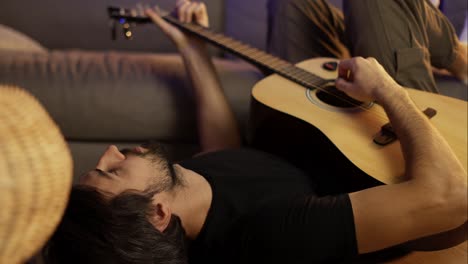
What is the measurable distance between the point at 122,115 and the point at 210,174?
401 millimetres

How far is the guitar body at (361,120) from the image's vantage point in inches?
28.5

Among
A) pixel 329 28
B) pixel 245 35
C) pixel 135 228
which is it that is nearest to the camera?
pixel 135 228

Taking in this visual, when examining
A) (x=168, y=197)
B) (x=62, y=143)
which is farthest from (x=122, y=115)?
(x=62, y=143)

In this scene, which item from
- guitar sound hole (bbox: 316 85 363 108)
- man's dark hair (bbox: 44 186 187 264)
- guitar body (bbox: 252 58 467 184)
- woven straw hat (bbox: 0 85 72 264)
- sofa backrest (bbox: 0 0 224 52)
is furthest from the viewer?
sofa backrest (bbox: 0 0 224 52)

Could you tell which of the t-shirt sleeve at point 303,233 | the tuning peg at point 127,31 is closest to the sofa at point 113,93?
the tuning peg at point 127,31

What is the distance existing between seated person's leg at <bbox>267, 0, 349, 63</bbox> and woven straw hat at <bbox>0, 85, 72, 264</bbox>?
0.87 metres

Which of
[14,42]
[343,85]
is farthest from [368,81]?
[14,42]

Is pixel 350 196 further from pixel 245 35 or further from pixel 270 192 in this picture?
pixel 245 35

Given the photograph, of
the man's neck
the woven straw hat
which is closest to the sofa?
the man's neck

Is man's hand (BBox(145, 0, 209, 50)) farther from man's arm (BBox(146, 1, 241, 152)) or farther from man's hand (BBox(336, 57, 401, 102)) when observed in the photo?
man's hand (BBox(336, 57, 401, 102))

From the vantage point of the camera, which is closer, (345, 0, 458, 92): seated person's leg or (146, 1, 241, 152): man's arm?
(345, 0, 458, 92): seated person's leg

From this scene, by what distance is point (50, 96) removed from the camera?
108 cm

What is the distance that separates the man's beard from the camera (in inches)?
27.8

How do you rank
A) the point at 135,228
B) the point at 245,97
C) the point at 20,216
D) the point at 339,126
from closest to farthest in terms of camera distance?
1. the point at 20,216
2. the point at 135,228
3. the point at 339,126
4. the point at 245,97
